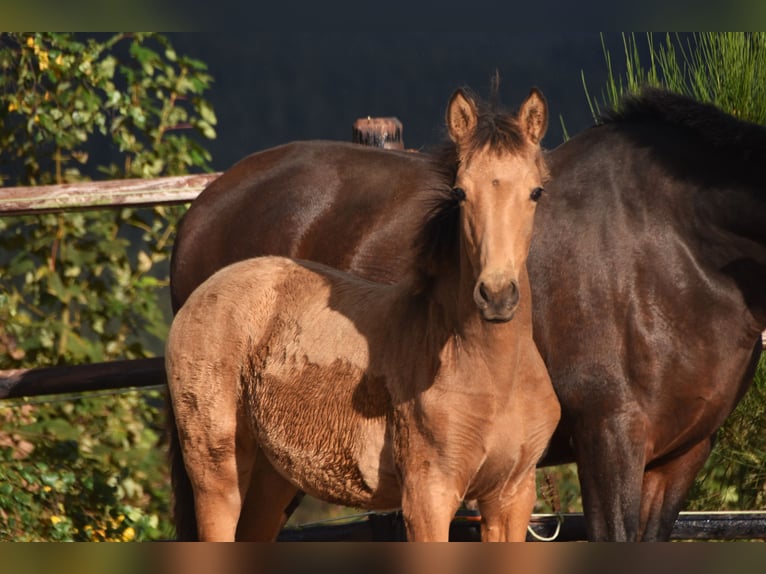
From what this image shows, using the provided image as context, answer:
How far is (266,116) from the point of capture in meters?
6.54

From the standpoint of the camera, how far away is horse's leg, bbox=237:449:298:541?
3467mm

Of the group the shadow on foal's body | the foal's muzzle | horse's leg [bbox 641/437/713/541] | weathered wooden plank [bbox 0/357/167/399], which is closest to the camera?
the foal's muzzle

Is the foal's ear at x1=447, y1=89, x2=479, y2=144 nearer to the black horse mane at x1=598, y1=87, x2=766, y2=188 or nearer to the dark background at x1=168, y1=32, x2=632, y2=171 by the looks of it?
the black horse mane at x1=598, y1=87, x2=766, y2=188

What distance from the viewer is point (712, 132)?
3465mm

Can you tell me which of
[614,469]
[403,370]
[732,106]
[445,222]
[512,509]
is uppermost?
[445,222]

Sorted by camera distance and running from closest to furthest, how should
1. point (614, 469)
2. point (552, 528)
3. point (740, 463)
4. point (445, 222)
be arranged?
point (445, 222) < point (614, 469) < point (552, 528) < point (740, 463)

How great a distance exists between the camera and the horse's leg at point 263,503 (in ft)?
11.4

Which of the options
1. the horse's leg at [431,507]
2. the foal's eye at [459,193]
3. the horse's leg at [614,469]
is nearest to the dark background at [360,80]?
the horse's leg at [614,469]

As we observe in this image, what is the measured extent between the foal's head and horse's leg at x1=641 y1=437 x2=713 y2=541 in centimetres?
149

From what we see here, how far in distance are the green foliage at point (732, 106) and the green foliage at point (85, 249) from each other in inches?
102

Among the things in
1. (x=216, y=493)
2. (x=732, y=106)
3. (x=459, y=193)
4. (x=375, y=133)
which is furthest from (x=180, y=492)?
(x=732, y=106)

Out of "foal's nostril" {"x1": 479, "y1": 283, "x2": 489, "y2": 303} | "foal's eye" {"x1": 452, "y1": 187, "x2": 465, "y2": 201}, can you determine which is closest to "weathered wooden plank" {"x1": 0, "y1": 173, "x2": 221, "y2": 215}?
"foal's eye" {"x1": 452, "y1": 187, "x2": 465, "y2": 201}

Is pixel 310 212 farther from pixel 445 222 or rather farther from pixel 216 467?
pixel 445 222

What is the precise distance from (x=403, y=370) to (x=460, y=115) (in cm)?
65
